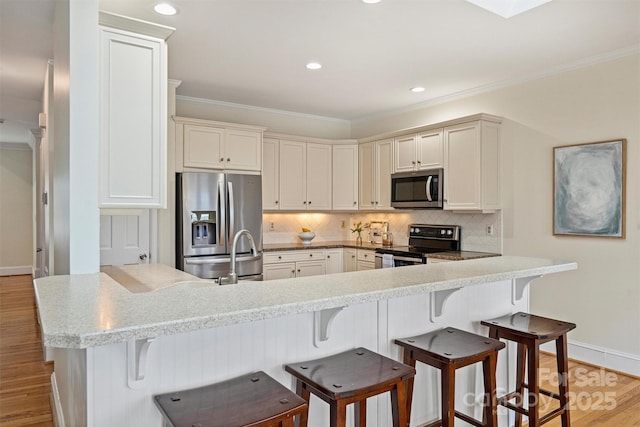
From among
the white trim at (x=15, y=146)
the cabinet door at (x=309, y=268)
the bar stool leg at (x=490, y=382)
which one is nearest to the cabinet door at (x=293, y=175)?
the cabinet door at (x=309, y=268)

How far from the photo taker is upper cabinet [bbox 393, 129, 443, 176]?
463 centimetres

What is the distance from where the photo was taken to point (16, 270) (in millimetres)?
8445

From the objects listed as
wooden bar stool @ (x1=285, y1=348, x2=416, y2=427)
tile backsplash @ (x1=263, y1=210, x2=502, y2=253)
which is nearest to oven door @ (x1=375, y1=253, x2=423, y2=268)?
tile backsplash @ (x1=263, y1=210, x2=502, y2=253)

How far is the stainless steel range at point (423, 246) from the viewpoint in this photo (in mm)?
4578

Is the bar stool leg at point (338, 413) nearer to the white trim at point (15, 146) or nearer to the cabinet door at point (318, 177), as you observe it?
the cabinet door at point (318, 177)

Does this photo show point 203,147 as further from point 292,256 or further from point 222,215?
point 292,256

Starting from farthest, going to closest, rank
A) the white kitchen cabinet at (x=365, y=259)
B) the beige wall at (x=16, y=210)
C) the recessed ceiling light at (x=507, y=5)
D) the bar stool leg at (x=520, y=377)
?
the beige wall at (x=16, y=210) → the white kitchen cabinet at (x=365, y=259) → the recessed ceiling light at (x=507, y=5) → the bar stool leg at (x=520, y=377)

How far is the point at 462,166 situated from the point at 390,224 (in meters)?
1.57

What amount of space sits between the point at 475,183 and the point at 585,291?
4.44 ft

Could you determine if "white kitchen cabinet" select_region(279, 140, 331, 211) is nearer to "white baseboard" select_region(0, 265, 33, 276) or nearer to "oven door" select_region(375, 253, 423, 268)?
"oven door" select_region(375, 253, 423, 268)

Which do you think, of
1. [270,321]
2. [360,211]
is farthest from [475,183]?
[270,321]

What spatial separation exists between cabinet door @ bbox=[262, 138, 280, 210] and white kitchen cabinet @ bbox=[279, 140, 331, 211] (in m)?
0.06

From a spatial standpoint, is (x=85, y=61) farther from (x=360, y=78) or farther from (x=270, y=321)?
(x=360, y=78)

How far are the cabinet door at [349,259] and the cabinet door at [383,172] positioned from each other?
2.19 ft
